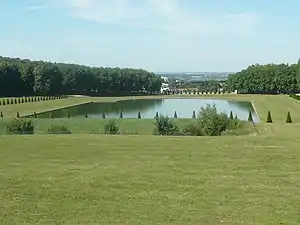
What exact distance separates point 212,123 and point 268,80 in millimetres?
77403

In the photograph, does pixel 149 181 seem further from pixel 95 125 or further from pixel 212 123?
pixel 95 125

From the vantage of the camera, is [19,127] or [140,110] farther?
[140,110]

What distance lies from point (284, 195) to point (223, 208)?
72.1 inches

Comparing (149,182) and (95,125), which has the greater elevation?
(149,182)

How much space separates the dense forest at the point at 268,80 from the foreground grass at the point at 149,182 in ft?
245

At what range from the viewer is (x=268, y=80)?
103 meters

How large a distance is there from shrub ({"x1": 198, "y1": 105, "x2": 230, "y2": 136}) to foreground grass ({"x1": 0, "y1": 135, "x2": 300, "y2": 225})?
802 centimetres

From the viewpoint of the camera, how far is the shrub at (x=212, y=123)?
92.0 feet

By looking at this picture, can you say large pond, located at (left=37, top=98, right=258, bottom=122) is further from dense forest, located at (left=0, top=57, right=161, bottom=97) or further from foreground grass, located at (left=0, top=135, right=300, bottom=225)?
foreground grass, located at (left=0, top=135, right=300, bottom=225)

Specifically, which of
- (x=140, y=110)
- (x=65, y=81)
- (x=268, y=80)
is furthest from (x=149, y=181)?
(x=268, y=80)

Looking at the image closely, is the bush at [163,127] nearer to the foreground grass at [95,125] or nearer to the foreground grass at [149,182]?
the foreground grass at [95,125]

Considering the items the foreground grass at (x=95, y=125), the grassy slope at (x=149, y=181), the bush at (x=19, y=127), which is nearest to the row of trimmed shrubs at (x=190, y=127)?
the bush at (x=19, y=127)

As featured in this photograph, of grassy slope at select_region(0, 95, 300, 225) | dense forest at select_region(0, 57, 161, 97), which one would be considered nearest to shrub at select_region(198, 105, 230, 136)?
grassy slope at select_region(0, 95, 300, 225)

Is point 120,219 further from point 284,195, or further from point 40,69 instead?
point 40,69
